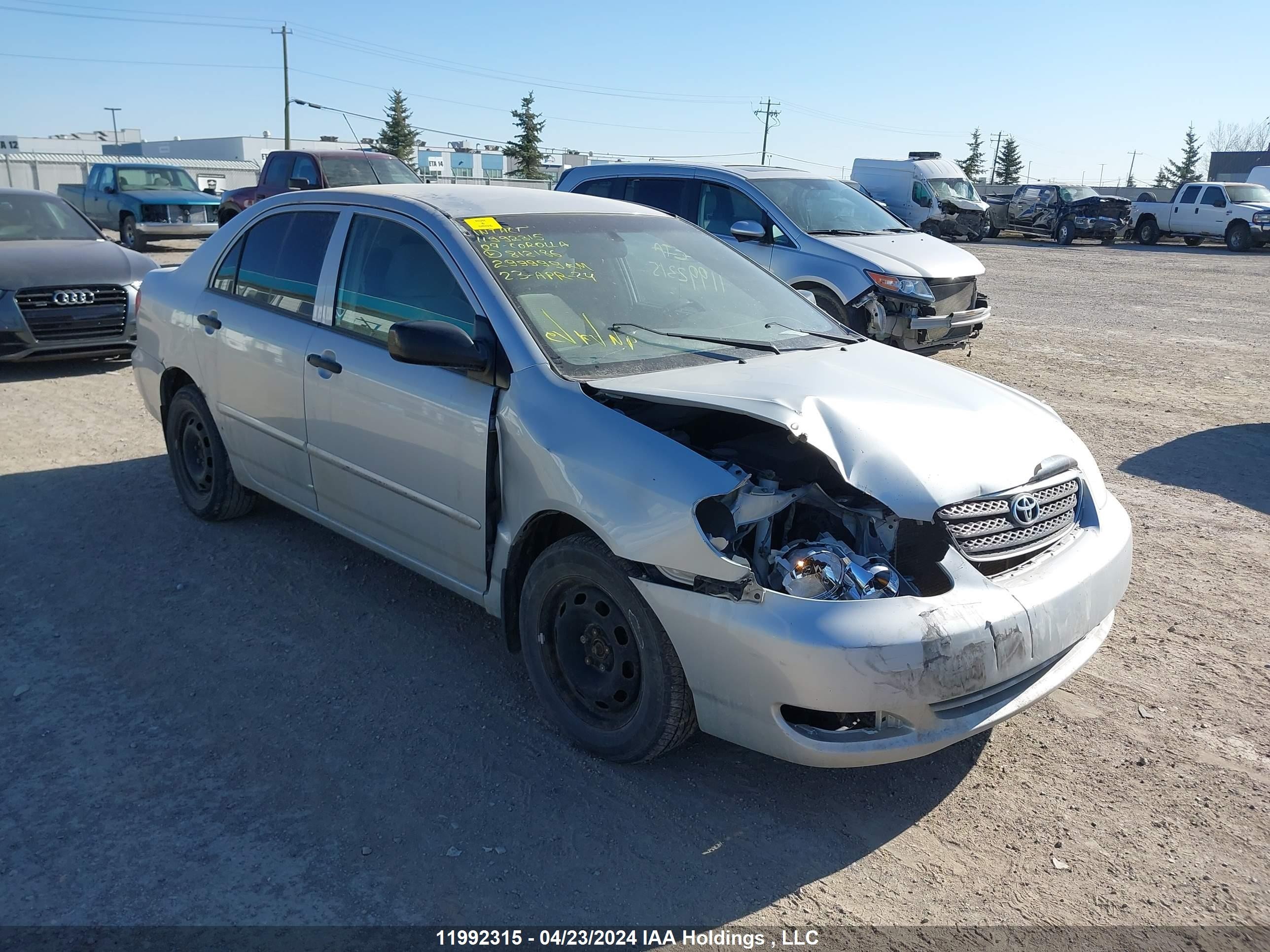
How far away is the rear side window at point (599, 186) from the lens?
35.6ft

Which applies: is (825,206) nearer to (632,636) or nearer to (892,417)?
(892,417)

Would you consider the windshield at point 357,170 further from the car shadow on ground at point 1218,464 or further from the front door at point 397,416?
the front door at point 397,416

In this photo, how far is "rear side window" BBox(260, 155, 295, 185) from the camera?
1684 centimetres

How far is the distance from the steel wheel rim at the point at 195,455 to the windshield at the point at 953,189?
1113 inches

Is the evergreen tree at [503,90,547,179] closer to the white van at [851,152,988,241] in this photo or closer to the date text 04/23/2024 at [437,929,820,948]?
the white van at [851,152,988,241]

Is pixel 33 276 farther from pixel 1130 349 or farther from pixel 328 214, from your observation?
pixel 1130 349

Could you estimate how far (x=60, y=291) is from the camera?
892 cm

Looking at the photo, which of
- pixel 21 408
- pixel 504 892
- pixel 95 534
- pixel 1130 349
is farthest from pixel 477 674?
pixel 1130 349

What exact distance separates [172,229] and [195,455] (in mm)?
17377

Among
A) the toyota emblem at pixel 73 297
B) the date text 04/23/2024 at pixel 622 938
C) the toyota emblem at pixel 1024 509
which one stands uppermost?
the toyota emblem at pixel 1024 509

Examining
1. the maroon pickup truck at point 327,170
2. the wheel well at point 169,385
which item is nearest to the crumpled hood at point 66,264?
the wheel well at point 169,385

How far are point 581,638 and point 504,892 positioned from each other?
2.97 ft

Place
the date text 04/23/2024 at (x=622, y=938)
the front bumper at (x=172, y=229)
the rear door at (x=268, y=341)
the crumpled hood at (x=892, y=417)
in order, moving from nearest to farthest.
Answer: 1. the date text 04/23/2024 at (x=622, y=938)
2. the crumpled hood at (x=892, y=417)
3. the rear door at (x=268, y=341)
4. the front bumper at (x=172, y=229)

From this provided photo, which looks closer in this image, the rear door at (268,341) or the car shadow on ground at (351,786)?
the car shadow on ground at (351,786)
